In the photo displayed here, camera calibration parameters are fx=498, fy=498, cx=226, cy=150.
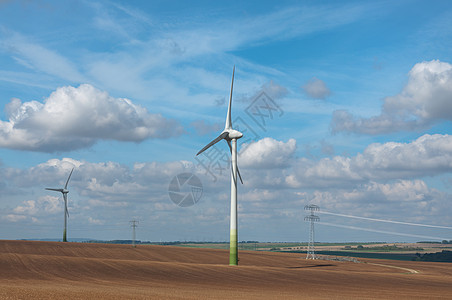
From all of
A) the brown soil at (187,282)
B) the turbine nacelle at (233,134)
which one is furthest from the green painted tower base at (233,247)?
the turbine nacelle at (233,134)

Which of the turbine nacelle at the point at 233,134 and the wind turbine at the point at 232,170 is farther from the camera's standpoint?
the turbine nacelle at the point at 233,134

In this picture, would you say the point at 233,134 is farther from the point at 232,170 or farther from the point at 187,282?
the point at 187,282

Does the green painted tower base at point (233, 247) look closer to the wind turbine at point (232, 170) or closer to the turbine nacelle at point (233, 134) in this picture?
the wind turbine at point (232, 170)

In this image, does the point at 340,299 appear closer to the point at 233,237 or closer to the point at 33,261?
the point at 233,237

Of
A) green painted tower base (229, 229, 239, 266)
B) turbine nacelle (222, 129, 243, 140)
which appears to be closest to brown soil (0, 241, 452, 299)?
green painted tower base (229, 229, 239, 266)

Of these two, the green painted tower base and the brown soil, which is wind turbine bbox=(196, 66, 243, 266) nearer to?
the green painted tower base

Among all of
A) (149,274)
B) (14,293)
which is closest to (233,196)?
(149,274)

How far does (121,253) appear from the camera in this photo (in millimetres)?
98438

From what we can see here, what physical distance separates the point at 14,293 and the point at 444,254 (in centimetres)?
16793

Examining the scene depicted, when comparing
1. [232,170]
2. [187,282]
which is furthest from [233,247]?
[187,282]

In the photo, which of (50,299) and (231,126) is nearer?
(50,299)

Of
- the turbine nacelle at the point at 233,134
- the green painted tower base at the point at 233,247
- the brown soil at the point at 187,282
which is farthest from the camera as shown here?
the turbine nacelle at the point at 233,134

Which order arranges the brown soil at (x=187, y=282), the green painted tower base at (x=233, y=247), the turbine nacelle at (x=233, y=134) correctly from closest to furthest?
1. the brown soil at (x=187, y=282)
2. the green painted tower base at (x=233, y=247)
3. the turbine nacelle at (x=233, y=134)

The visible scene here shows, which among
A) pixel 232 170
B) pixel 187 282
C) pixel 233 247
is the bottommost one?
pixel 187 282
